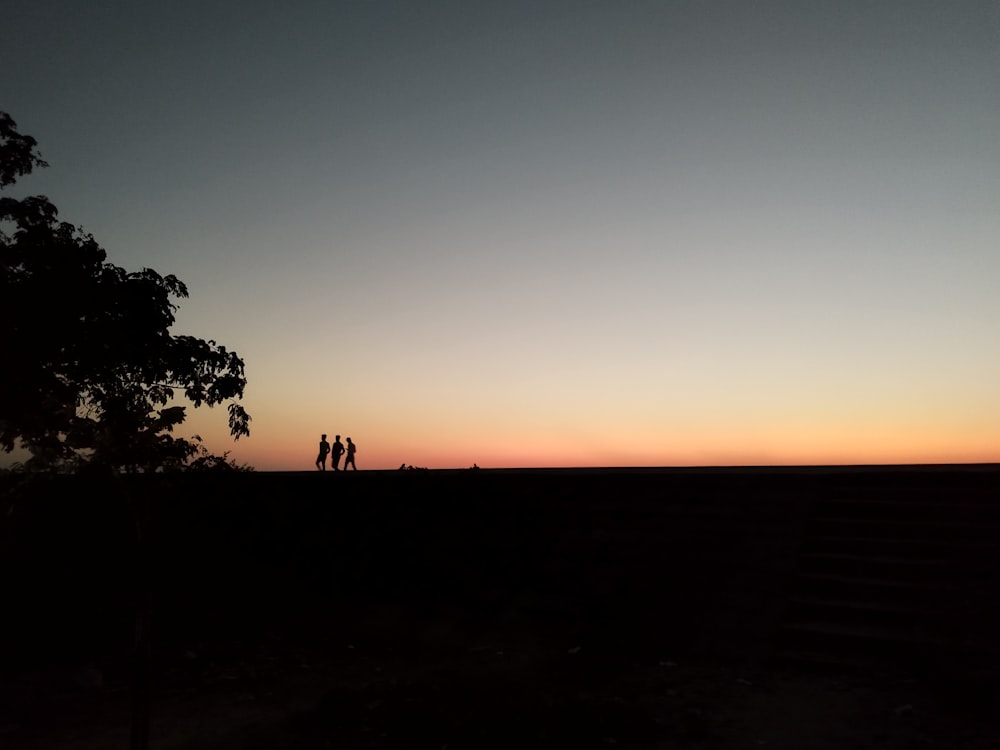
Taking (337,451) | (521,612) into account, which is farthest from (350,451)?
(521,612)

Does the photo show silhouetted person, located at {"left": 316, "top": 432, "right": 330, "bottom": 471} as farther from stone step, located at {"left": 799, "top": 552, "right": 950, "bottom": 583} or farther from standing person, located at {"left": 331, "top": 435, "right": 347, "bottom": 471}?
stone step, located at {"left": 799, "top": 552, "right": 950, "bottom": 583}

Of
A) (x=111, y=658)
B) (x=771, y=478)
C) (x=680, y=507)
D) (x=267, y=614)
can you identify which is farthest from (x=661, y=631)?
(x=111, y=658)

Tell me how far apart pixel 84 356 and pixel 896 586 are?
8219mm

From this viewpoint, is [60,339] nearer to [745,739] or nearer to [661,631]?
[745,739]

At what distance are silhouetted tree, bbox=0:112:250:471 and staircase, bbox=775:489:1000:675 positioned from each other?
6.46 metres

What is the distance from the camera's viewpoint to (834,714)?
6121mm

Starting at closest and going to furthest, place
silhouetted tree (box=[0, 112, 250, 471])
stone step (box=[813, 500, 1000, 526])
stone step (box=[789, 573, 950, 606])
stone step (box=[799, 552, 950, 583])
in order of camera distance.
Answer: silhouetted tree (box=[0, 112, 250, 471])
stone step (box=[789, 573, 950, 606])
stone step (box=[799, 552, 950, 583])
stone step (box=[813, 500, 1000, 526])

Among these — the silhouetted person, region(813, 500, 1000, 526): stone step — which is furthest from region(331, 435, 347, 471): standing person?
region(813, 500, 1000, 526): stone step

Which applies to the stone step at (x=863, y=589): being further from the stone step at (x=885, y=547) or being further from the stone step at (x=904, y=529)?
the stone step at (x=904, y=529)

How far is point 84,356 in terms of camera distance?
570cm

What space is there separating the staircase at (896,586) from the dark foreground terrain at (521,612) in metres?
0.03

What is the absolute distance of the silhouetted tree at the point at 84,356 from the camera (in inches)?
216

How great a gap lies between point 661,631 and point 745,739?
9.70ft

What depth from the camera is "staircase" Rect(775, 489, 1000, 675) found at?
23.3 ft
